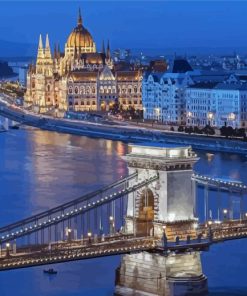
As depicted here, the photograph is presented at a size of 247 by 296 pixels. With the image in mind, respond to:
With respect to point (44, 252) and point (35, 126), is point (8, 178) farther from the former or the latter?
point (35, 126)

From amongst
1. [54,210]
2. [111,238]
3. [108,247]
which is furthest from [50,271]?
[108,247]

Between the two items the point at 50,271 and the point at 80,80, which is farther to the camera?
the point at 80,80

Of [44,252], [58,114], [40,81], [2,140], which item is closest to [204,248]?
[44,252]

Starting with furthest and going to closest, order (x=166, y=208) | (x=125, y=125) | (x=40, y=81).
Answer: (x=40, y=81) < (x=125, y=125) < (x=166, y=208)

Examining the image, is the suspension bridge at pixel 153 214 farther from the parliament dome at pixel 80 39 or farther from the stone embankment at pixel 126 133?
the parliament dome at pixel 80 39

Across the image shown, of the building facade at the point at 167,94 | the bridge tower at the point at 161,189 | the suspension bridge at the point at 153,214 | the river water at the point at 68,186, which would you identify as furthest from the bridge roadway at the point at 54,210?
the building facade at the point at 167,94

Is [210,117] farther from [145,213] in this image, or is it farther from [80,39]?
[145,213]

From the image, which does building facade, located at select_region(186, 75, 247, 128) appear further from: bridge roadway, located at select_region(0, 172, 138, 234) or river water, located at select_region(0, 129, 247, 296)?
bridge roadway, located at select_region(0, 172, 138, 234)
